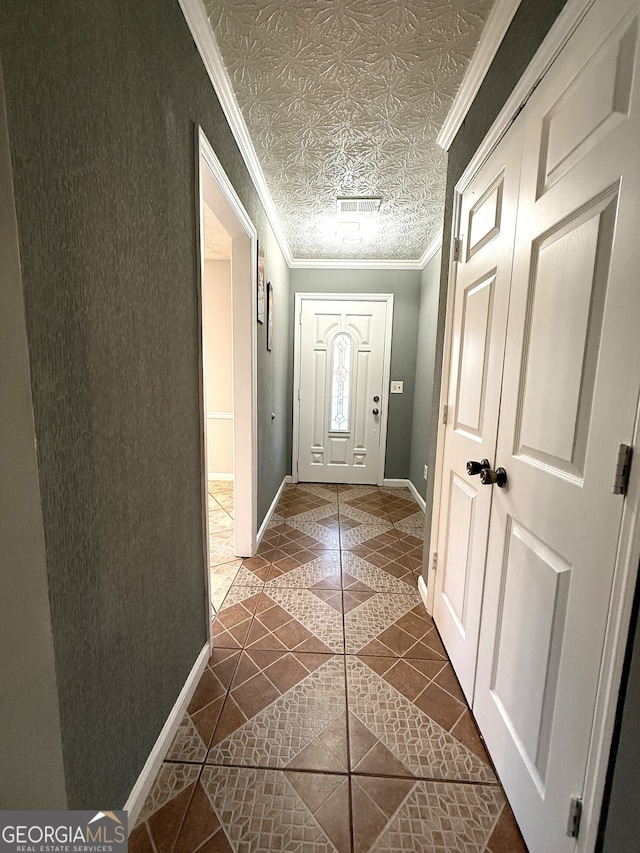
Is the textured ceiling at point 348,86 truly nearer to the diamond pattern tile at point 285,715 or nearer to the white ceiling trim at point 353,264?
the white ceiling trim at point 353,264

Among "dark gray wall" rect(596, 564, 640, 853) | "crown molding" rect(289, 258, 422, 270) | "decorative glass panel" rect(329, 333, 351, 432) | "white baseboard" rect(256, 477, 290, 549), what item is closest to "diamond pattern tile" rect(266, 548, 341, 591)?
"white baseboard" rect(256, 477, 290, 549)

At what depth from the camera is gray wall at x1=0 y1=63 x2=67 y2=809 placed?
521 millimetres

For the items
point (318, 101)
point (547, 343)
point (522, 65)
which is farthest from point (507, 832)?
point (318, 101)

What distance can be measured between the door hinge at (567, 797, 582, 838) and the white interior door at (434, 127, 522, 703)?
1.63ft

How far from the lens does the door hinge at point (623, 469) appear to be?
0.61 meters

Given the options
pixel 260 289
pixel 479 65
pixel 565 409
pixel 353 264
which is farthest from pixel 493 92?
pixel 353 264

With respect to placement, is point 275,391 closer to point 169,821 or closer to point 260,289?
point 260,289

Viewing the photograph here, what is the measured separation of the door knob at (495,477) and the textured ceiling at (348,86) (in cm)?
152

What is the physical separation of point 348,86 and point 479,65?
0.51 meters

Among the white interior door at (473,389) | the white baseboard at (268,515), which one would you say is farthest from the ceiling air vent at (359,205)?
the white baseboard at (268,515)

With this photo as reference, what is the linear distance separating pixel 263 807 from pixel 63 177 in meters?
1.61

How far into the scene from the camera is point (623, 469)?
620mm

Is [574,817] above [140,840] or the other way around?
above

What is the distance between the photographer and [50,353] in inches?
23.6
